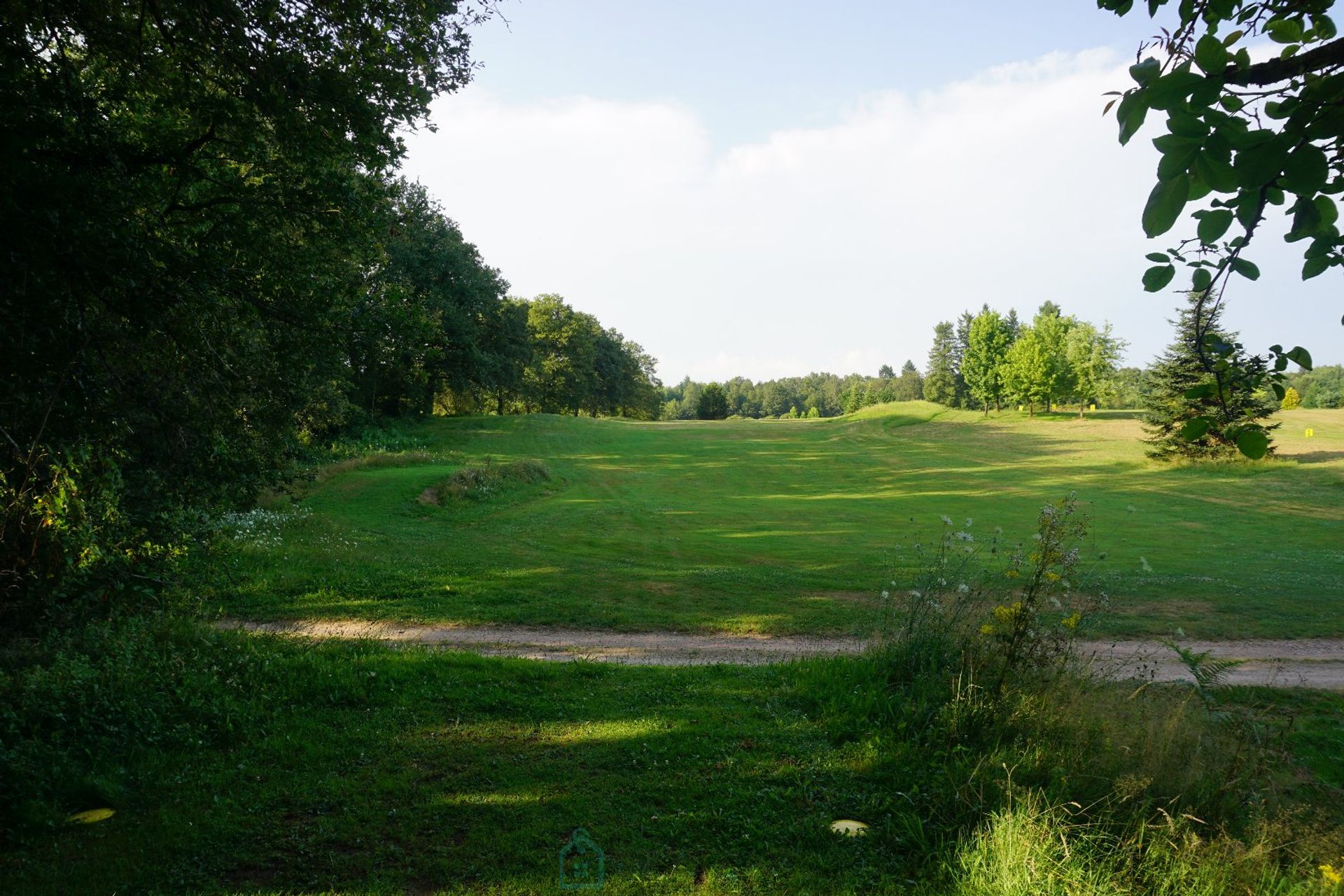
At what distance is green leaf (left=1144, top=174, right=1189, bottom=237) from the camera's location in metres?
2.27

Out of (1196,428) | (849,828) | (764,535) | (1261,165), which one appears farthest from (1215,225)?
(764,535)

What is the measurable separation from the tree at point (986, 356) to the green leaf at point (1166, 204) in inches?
2788

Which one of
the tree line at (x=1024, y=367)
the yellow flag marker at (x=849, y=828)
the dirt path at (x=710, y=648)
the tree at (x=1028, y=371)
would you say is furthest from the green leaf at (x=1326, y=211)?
the tree at (x=1028, y=371)

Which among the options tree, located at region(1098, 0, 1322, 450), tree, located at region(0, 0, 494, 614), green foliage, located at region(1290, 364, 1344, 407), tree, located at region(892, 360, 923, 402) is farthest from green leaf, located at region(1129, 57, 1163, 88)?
tree, located at region(892, 360, 923, 402)

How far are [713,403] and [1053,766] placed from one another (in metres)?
89.6

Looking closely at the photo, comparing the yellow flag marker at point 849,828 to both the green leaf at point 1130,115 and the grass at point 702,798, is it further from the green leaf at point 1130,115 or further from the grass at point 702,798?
the green leaf at point 1130,115

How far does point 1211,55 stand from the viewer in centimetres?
223

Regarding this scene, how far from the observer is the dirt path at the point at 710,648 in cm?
962

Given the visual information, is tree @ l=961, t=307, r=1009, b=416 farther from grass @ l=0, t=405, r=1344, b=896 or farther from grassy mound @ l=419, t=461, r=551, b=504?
grass @ l=0, t=405, r=1344, b=896

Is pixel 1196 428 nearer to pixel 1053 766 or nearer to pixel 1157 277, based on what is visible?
pixel 1157 277

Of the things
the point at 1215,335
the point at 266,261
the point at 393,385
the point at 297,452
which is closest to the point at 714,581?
the point at 297,452

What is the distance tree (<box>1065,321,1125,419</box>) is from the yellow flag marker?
6793 cm

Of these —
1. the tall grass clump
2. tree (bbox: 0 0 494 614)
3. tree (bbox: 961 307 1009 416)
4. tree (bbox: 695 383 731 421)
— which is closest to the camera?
the tall grass clump

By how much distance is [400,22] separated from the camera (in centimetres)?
782
